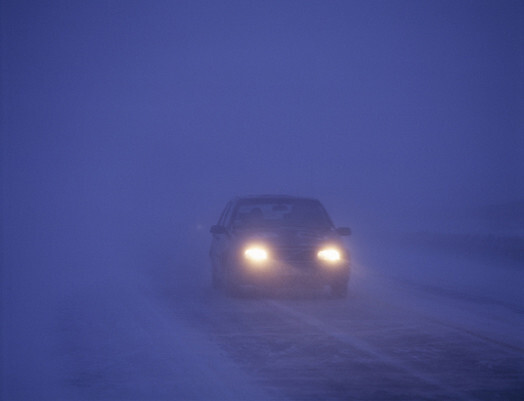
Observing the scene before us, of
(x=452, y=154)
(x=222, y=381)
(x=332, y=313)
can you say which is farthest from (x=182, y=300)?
(x=452, y=154)

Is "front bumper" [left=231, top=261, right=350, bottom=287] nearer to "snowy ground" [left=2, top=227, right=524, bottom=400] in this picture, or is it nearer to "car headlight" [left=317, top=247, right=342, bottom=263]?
"car headlight" [left=317, top=247, right=342, bottom=263]

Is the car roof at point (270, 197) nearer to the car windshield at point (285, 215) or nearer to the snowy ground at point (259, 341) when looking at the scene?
the car windshield at point (285, 215)

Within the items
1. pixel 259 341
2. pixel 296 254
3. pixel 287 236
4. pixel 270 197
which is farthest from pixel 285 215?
pixel 259 341

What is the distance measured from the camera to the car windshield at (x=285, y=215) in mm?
11930

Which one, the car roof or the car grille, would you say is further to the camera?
the car roof

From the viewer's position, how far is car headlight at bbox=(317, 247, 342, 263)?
10820mm

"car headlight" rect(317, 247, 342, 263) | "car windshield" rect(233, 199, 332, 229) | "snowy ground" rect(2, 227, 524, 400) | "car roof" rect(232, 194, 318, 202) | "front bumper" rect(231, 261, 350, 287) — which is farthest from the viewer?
"car roof" rect(232, 194, 318, 202)

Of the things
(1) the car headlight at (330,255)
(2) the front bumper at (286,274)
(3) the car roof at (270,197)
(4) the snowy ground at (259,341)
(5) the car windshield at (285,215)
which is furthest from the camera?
(3) the car roof at (270,197)

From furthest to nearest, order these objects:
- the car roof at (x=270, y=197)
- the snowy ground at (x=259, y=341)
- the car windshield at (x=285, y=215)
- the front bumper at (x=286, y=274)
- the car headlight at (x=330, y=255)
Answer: the car roof at (x=270, y=197) < the car windshield at (x=285, y=215) < the car headlight at (x=330, y=255) < the front bumper at (x=286, y=274) < the snowy ground at (x=259, y=341)

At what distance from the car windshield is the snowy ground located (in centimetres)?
131

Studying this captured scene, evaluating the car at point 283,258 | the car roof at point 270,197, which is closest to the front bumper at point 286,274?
the car at point 283,258

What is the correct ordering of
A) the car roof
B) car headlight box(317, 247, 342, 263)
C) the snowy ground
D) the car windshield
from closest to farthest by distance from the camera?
the snowy ground, car headlight box(317, 247, 342, 263), the car windshield, the car roof

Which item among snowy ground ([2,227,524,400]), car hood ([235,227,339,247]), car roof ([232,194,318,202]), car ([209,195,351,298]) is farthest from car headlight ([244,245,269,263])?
car roof ([232,194,318,202])

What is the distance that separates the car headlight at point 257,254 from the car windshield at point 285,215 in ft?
3.44
